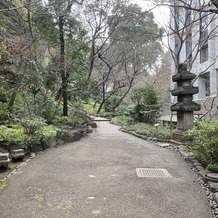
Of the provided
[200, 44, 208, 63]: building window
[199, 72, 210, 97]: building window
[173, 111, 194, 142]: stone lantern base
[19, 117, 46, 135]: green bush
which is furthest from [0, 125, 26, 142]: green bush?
[200, 44, 208, 63]: building window

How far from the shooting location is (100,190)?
14.4 ft

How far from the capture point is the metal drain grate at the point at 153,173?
17.7ft

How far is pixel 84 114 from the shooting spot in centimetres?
1366

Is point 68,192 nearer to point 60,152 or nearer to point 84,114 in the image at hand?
point 60,152

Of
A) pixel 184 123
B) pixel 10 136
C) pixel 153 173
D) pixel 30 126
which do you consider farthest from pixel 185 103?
pixel 10 136

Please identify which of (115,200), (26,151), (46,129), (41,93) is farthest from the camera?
(41,93)

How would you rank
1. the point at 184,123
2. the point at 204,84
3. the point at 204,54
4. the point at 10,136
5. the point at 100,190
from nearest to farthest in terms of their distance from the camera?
1. the point at 100,190
2. the point at 10,136
3. the point at 184,123
4. the point at 204,54
5. the point at 204,84

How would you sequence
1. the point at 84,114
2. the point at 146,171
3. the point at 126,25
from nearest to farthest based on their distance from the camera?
the point at 146,171
the point at 84,114
the point at 126,25

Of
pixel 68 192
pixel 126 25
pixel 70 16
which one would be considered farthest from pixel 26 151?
pixel 126 25

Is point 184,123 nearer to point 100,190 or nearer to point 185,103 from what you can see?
point 185,103

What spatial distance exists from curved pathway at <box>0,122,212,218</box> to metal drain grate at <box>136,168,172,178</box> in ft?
0.47

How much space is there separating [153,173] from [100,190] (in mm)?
1655

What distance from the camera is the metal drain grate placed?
538 cm

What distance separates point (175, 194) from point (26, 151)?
4657 mm
